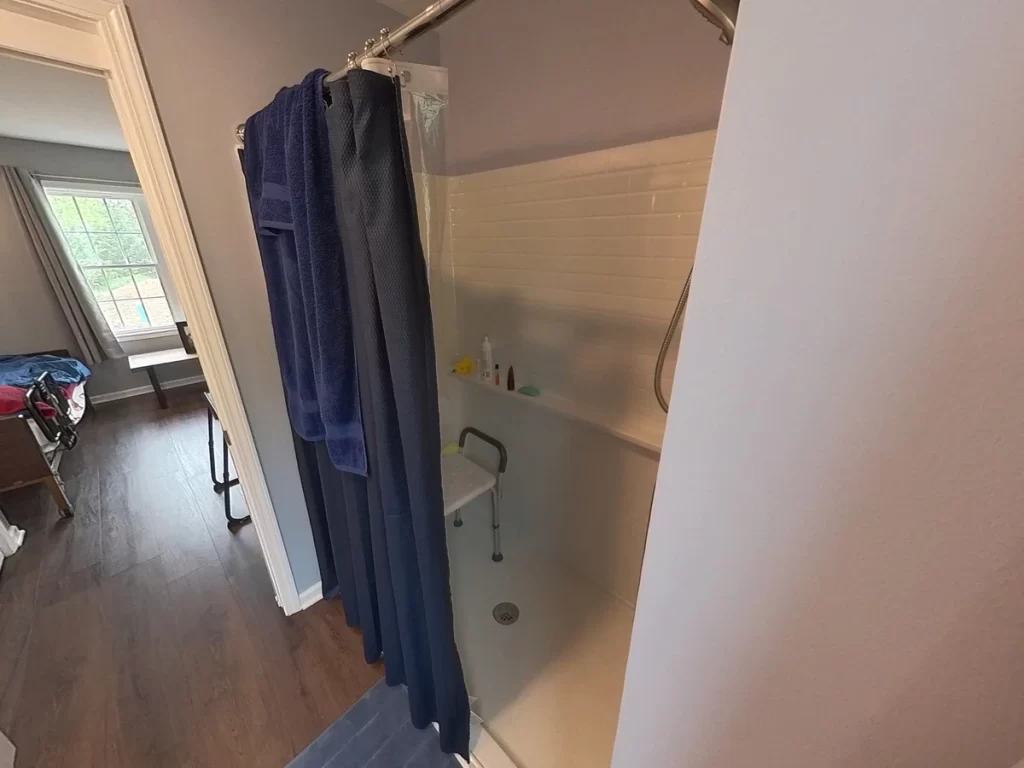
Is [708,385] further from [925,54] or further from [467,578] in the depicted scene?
[467,578]

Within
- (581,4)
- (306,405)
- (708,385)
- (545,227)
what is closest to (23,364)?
(306,405)

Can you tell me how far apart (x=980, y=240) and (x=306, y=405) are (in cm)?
125

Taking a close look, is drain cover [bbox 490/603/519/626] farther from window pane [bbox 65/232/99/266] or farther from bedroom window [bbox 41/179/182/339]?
window pane [bbox 65/232/99/266]

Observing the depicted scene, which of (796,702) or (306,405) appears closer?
(796,702)

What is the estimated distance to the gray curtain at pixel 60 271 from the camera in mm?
3213

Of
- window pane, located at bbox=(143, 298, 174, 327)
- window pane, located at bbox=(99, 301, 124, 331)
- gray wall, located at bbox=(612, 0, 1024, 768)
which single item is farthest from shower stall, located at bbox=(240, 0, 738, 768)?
window pane, located at bbox=(99, 301, 124, 331)

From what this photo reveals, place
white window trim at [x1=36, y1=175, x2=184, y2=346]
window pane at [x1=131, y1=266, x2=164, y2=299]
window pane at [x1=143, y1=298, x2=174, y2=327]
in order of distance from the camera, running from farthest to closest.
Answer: window pane at [x1=143, y1=298, x2=174, y2=327]
window pane at [x1=131, y1=266, x2=164, y2=299]
white window trim at [x1=36, y1=175, x2=184, y2=346]

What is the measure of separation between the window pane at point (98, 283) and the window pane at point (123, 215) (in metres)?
0.50

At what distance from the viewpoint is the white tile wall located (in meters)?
1.20

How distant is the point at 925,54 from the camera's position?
225 mm

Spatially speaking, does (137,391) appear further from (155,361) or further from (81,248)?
(81,248)

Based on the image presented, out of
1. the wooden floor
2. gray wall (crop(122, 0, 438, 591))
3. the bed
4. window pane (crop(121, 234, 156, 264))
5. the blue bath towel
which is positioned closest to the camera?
the blue bath towel

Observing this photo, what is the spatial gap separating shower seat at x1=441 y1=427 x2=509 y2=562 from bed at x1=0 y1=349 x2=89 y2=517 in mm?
2377

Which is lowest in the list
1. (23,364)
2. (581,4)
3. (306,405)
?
(23,364)
